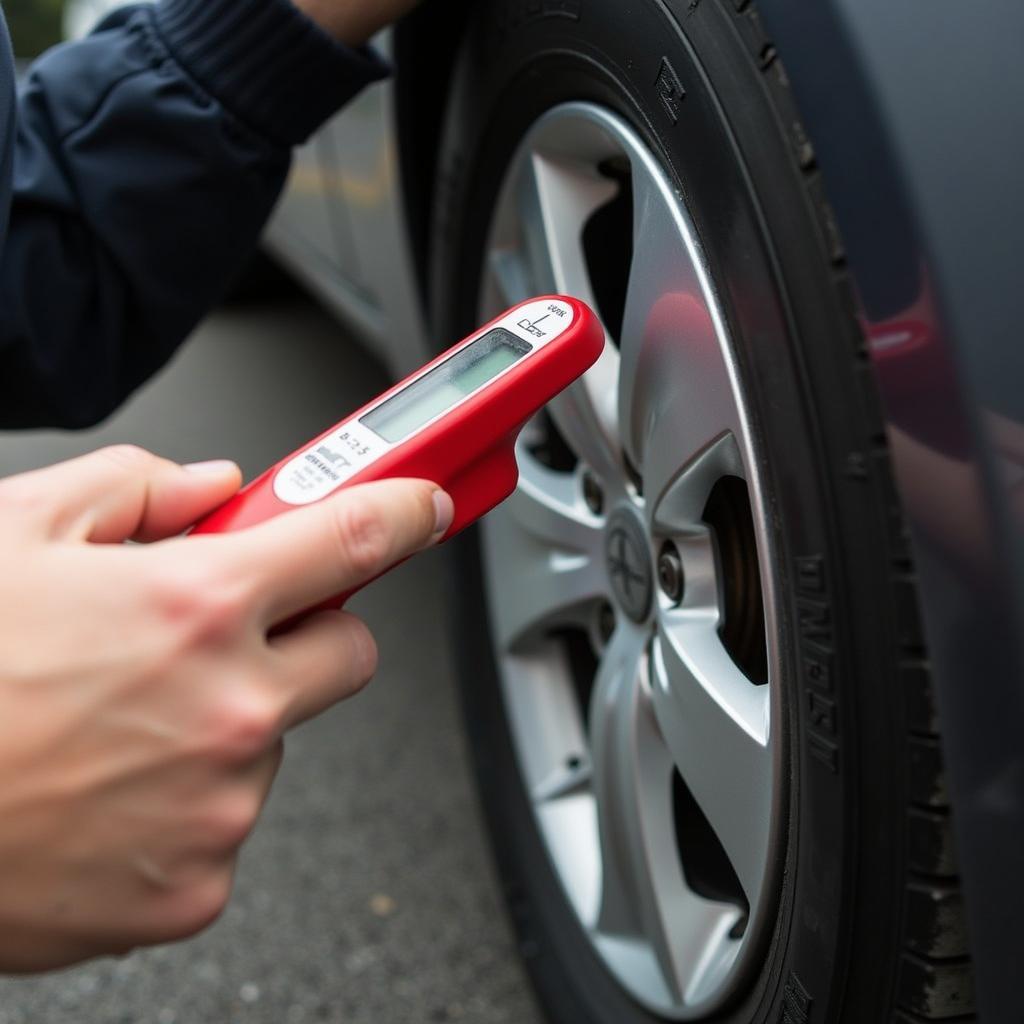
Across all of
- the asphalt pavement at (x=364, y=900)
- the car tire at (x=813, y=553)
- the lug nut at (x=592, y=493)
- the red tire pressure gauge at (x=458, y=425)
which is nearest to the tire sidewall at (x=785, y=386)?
the car tire at (x=813, y=553)

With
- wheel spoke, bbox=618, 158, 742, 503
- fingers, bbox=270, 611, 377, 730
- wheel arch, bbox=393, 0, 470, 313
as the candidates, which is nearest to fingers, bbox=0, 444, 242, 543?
fingers, bbox=270, 611, 377, 730

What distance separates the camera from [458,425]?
2.17ft

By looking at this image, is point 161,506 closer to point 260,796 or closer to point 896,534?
point 260,796

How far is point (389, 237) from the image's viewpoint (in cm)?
144

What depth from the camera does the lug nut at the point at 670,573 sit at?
0.87m

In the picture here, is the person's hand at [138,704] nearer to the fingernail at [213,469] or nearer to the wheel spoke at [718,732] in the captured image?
the fingernail at [213,469]

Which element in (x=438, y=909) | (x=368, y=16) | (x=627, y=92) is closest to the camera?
(x=627, y=92)

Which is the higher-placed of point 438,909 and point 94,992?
point 94,992

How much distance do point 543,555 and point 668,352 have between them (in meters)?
0.45

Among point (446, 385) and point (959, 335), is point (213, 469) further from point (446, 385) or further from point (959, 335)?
point (959, 335)

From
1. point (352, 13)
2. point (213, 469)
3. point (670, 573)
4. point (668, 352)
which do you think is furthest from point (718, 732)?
point (352, 13)

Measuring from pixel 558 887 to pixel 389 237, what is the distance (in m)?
0.79

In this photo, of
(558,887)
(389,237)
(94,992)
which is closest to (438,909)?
(558,887)

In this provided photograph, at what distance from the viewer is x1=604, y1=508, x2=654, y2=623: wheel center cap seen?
3.02ft
